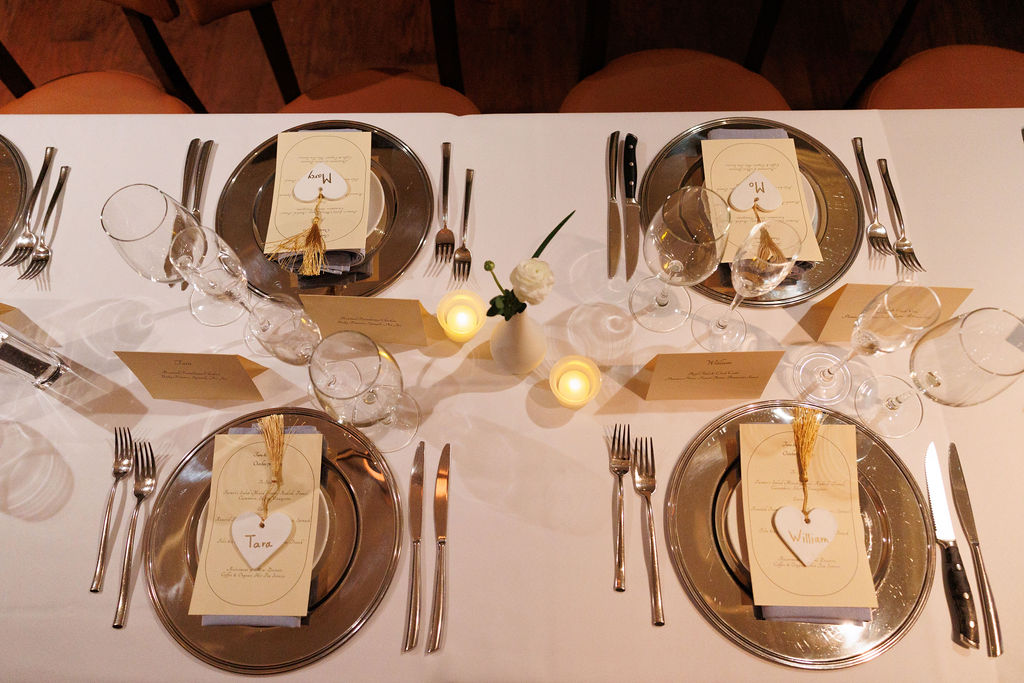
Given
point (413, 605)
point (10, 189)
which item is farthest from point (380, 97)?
point (413, 605)

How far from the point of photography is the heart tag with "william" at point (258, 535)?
3.30 ft

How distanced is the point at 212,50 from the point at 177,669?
2893 mm

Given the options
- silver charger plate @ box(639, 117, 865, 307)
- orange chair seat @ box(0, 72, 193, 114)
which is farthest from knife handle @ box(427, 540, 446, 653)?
orange chair seat @ box(0, 72, 193, 114)

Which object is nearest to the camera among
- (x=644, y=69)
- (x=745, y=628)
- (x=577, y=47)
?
(x=745, y=628)

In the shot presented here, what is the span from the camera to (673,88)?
1.84 metres

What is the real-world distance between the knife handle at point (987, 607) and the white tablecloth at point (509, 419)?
0.03 metres

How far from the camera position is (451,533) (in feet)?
3.46

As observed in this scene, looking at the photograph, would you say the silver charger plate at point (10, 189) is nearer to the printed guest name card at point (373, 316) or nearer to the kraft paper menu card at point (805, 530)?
the printed guest name card at point (373, 316)

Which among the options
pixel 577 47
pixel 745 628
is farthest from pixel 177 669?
pixel 577 47

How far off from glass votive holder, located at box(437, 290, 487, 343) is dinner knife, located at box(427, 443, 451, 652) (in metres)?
0.21

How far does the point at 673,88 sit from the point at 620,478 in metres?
1.28

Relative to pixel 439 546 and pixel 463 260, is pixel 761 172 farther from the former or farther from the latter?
pixel 439 546

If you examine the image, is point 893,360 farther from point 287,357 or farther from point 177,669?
point 177,669

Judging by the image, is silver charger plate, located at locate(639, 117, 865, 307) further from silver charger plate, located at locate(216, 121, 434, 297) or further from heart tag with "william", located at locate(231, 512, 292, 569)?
heart tag with "william", located at locate(231, 512, 292, 569)
